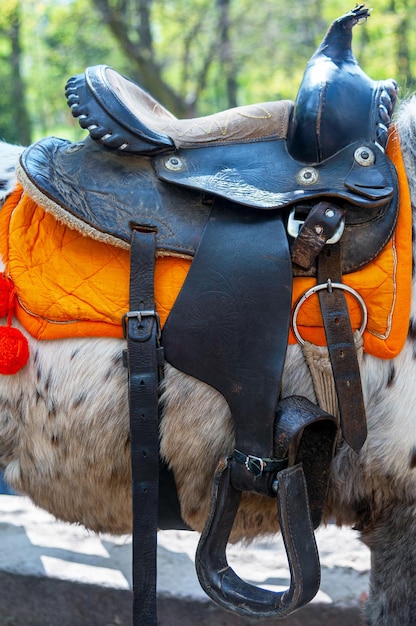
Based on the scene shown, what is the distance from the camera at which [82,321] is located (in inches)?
59.5

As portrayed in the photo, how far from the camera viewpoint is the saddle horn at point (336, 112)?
57.5 inches

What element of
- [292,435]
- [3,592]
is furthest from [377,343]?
[3,592]

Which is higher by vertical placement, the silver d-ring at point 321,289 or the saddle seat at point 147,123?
the saddle seat at point 147,123

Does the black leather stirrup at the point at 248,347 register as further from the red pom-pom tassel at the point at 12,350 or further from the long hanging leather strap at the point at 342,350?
the red pom-pom tassel at the point at 12,350

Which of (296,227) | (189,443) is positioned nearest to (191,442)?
(189,443)

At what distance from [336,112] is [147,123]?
0.45 metres

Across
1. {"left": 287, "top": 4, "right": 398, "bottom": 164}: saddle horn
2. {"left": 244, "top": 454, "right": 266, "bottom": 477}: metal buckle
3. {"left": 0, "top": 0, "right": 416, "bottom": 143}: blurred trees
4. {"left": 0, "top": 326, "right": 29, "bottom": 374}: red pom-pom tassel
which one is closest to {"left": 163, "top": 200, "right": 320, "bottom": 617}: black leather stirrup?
{"left": 244, "top": 454, "right": 266, "bottom": 477}: metal buckle

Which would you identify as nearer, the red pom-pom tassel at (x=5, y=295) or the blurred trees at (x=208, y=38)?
the red pom-pom tassel at (x=5, y=295)

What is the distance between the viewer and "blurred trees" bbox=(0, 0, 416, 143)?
9891 millimetres

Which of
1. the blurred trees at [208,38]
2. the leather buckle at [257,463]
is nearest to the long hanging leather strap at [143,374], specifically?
the leather buckle at [257,463]

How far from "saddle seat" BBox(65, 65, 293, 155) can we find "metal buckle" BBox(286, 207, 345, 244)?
0.22 m

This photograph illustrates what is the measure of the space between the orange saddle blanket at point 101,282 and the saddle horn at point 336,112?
0.35ft

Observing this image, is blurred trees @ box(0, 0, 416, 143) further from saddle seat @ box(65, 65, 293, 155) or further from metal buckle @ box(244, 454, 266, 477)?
metal buckle @ box(244, 454, 266, 477)

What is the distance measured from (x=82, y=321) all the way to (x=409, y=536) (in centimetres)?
91
